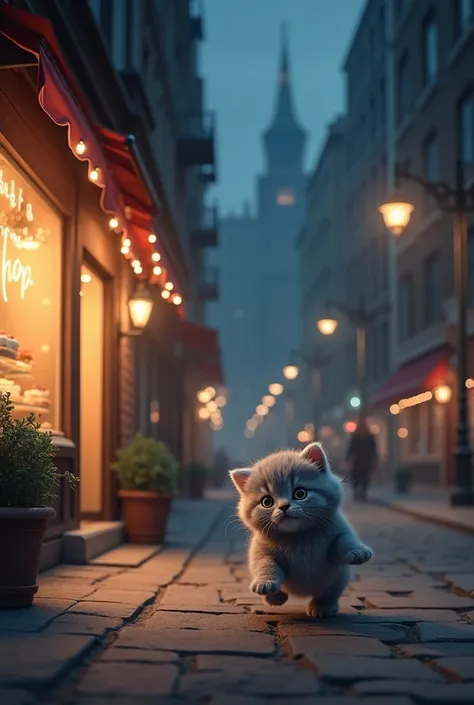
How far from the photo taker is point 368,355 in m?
47.8

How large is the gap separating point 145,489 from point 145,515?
308 mm

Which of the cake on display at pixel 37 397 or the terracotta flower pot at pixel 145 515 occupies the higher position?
the cake on display at pixel 37 397

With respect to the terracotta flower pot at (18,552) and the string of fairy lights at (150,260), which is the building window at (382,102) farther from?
the terracotta flower pot at (18,552)

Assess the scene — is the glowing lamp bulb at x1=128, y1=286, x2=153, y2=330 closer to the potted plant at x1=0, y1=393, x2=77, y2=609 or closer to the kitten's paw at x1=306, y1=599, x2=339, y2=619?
the potted plant at x1=0, y1=393, x2=77, y2=609

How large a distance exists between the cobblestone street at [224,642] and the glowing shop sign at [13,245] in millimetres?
2548

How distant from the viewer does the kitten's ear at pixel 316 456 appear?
241 inches

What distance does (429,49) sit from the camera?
1267 inches

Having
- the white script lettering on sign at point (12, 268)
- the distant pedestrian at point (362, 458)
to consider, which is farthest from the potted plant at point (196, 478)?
the white script lettering on sign at point (12, 268)

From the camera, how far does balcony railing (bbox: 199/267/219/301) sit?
42.8 metres

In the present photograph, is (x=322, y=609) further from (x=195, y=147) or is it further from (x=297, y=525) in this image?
(x=195, y=147)

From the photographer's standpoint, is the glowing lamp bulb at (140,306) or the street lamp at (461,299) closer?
the glowing lamp bulb at (140,306)

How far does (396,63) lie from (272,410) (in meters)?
109

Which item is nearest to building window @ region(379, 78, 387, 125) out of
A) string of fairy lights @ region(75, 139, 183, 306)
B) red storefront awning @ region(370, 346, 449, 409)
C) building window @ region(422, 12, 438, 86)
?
building window @ region(422, 12, 438, 86)

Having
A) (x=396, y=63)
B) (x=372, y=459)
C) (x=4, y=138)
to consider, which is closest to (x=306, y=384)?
(x=396, y=63)
